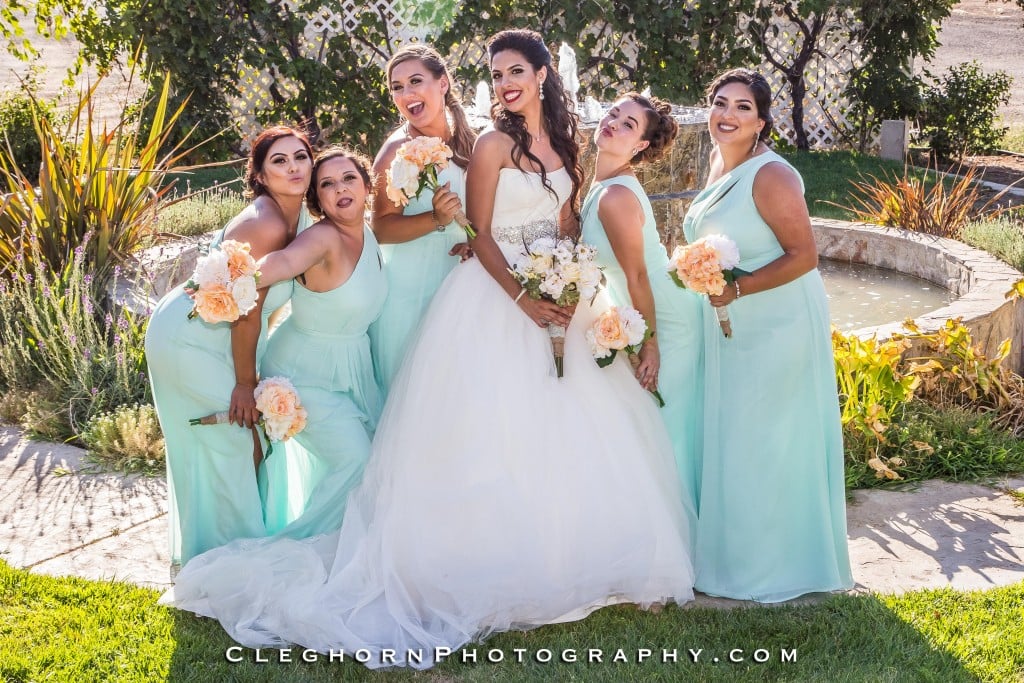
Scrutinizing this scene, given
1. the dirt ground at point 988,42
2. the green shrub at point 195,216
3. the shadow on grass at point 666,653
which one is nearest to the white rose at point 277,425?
the shadow on grass at point 666,653

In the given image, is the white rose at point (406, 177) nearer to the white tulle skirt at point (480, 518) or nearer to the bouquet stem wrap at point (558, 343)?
the white tulle skirt at point (480, 518)

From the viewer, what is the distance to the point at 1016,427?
17.4 ft

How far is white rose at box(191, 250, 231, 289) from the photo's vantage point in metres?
3.52

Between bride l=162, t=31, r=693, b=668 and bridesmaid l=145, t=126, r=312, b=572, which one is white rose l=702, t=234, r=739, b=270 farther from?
bridesmaid l=145, t=126, r=312, b=572

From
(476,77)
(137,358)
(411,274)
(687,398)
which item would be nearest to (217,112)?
(476,77)

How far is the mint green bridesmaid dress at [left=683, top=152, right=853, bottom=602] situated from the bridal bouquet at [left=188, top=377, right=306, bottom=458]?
1.57 m

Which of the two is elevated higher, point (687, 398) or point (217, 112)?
point (217, 112)

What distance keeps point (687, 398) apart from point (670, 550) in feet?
2.08

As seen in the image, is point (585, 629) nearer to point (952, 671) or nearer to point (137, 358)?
point (952, 671)

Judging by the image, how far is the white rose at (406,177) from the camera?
12.5ft

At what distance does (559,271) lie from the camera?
3.60m

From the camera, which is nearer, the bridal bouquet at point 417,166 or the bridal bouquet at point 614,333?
the bridal bouquet at point 614,333

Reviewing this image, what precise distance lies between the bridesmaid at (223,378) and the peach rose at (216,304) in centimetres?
32

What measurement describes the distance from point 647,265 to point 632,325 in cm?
41
